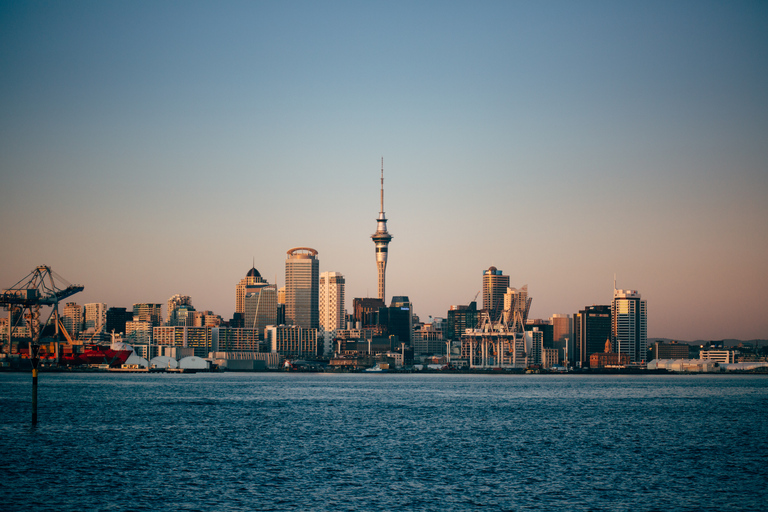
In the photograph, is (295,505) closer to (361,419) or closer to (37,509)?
(37,509)

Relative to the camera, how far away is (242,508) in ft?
125

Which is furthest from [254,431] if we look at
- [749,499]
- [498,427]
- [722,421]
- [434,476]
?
[722,421]

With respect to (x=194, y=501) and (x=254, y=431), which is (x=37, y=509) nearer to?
(x=194, y=501)

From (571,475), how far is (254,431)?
3211cm

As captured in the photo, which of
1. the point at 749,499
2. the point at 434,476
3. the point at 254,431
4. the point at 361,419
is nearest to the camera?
the point at 749,499

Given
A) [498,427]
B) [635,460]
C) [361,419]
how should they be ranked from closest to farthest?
1. [635,460]
2. [498,427]
3. [361,419]

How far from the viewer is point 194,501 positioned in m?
39.8

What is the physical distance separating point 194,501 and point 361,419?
4589cm

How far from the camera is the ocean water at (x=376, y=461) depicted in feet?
133

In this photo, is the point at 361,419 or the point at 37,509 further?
the point at 361,419

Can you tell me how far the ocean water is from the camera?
40.6 meters

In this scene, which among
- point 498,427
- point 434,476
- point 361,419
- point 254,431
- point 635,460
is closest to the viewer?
point 434,476

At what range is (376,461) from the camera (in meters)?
53.0

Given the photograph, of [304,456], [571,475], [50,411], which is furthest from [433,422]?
[50,411]
